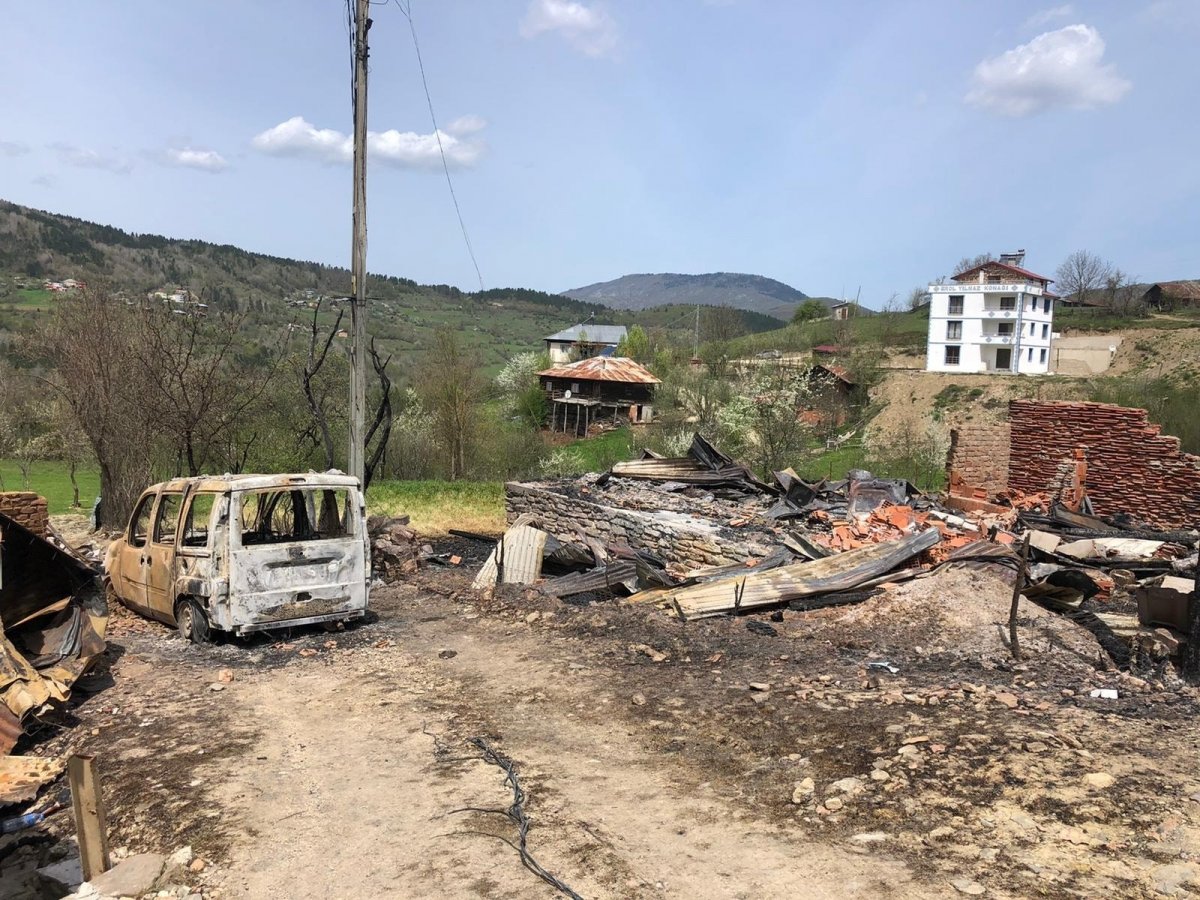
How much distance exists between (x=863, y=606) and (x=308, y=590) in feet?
20.3

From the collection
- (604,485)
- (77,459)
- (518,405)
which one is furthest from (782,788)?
(518,405)

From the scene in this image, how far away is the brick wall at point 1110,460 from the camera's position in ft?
50.2

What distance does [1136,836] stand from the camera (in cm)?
395

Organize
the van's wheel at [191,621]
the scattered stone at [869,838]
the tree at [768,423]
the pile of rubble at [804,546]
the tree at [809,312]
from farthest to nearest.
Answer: the tree at [809,312]
the tree at [768,423]
the pile of rubble at [804,546]
the van's wheel at [191,621]
the scattered stone at [869,838]

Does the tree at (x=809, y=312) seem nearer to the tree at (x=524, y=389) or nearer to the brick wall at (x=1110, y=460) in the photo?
the tree at (x=524, y=389)

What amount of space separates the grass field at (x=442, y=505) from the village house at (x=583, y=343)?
40872 millimetres

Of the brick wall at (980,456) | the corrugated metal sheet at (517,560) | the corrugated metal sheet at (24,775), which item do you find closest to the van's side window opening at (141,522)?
the corrugated metal sheet at (517,560)

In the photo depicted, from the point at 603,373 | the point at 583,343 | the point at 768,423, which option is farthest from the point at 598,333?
the point at 768,423

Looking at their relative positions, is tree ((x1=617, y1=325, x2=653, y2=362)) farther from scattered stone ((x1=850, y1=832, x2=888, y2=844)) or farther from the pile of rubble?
scattered stone ((x1=850, y1=832, x2=888, y2=844))

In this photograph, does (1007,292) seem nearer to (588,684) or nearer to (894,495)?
(894,495)

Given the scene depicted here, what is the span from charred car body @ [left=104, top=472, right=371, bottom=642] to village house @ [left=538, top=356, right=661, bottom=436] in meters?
44.8

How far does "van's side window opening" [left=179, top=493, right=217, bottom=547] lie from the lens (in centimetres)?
865

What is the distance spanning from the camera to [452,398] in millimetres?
32562

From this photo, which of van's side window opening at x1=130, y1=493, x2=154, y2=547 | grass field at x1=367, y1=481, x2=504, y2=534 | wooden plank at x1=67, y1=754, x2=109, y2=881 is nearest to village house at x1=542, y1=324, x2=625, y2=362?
grass field at x1=367, y1=481, x2=504, y2=534
